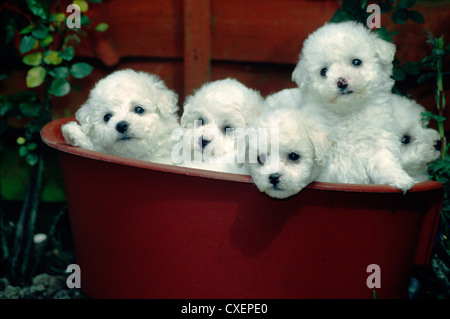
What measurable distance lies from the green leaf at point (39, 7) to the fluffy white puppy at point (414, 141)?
1.77 meters

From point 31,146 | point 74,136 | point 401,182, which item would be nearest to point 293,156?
point 401,182

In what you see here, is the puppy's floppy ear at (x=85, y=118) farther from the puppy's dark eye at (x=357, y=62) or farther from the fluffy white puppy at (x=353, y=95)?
the puppy's dark eye at (x=357, y=62)

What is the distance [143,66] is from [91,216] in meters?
1.20

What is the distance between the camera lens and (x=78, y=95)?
101 inches

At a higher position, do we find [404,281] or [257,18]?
[257,18]

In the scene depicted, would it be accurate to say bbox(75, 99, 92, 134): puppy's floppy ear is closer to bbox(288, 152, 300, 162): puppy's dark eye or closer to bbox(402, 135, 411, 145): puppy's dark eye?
bbox(288, 152, 300, 162): puppy's dark eye

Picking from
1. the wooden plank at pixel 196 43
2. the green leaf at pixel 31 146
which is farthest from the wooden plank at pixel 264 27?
the green leaf at pixel 31 146

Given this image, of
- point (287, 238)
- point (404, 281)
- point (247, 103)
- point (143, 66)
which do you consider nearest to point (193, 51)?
point (143, 66)

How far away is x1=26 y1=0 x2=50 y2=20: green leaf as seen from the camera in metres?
2.15

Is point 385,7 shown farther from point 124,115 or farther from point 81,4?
point 81,4

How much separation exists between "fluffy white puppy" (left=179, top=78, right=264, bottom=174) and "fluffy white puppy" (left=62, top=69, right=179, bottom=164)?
0.15 meters

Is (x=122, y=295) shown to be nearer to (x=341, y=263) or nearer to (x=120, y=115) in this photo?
(x=120, y=115)

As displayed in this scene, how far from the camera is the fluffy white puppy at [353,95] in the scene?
5.24 feet

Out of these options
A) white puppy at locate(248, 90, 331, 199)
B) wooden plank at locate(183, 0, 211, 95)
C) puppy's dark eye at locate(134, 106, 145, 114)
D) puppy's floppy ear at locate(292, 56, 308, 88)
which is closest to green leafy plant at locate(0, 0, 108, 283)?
wooden plank at locate(183, 0, 211, 95)
